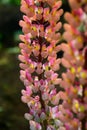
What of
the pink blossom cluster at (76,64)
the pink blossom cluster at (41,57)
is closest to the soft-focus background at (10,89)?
the pink blossom cluster at (41,57)

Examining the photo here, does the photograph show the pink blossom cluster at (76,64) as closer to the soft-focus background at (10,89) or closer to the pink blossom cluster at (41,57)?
the pink blossom cluster at (41,57)

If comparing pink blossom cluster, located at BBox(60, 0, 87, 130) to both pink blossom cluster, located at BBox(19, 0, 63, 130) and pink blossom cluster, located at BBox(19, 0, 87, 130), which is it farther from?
pink blossom cluster, located at BBox(19, 0, 63, 130)

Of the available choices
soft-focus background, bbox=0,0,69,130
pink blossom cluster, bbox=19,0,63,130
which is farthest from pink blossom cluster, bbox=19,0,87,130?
soft-focus background, bbox=0,0,69,130

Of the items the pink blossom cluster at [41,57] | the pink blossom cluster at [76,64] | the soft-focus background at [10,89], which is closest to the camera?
the pink blossom cluster at [76,64]

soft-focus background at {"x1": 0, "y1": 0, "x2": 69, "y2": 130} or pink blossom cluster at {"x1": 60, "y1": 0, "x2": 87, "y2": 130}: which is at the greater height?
soft-focus background at {"x1": 0, "y1": 0, "x2": 69, "y2": 130}

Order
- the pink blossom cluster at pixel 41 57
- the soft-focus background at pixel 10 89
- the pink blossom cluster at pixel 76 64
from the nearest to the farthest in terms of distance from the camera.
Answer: the pink blossom cluster at pixel 76 64 → the pink blossom cluster at pixel 41 57 → the soft-focus background at pixel 10 89

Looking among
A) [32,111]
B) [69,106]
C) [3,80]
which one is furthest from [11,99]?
[69,106]

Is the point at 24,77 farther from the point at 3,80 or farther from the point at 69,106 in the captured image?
A: the point at 3,80

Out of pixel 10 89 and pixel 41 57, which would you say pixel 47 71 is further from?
pixel 10 89
